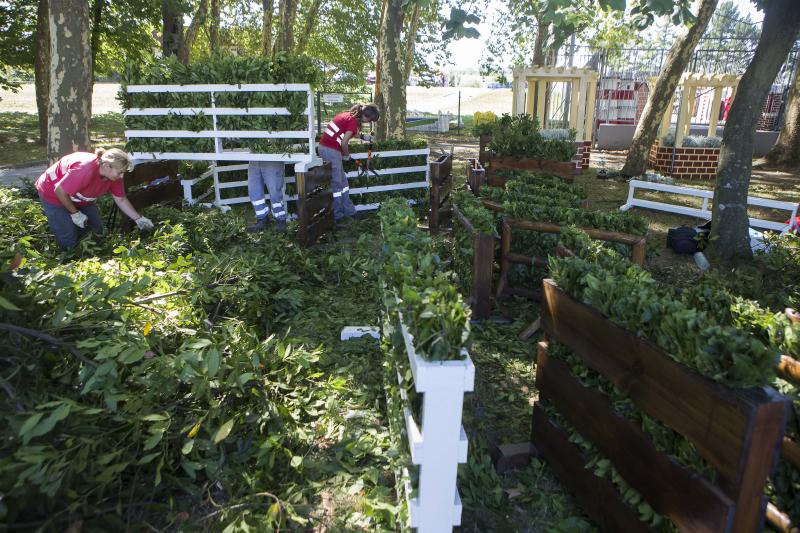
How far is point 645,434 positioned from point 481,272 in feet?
10.3

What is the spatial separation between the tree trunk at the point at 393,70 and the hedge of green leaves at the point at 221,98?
17.9ft

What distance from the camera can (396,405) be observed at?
10.2 feet

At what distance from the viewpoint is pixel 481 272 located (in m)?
5.57

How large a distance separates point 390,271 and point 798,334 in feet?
7.01

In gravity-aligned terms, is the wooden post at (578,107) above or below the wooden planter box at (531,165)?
above

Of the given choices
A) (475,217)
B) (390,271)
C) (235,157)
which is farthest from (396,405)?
(235,157)

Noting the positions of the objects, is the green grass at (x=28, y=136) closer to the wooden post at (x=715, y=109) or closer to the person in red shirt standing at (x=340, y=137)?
the person in red shirt standing at (x=340, y=137)

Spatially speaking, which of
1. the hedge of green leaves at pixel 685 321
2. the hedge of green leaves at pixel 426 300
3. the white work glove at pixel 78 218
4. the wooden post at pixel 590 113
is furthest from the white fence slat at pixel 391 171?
the wooden post at pixel 590 113

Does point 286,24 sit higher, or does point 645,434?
point 286,24

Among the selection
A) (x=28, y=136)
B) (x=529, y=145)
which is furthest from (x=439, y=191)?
(x=28, y=136)

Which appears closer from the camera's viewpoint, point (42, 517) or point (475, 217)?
point (42, 517)

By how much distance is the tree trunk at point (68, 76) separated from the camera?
870 centimetres

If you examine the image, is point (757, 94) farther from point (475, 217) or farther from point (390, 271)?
point (390, 271)

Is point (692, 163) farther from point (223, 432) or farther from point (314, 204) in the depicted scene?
point (223, 432)
